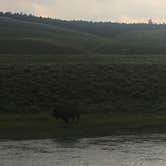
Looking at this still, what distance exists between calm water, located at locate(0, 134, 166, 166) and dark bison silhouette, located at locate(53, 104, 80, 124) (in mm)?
4138

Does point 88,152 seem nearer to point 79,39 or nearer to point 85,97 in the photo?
point 85,97

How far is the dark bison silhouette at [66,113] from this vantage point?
3328cm

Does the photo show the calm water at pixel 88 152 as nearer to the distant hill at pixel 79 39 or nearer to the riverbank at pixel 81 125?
the riverbank at pixel 81 125

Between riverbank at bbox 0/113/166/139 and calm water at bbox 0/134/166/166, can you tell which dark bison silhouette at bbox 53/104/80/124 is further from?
calm water at bbox 0/134/166/166

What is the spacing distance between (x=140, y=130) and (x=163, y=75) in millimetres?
17088

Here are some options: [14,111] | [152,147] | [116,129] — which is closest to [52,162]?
[152,147]

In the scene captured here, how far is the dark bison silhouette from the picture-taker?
109 feet

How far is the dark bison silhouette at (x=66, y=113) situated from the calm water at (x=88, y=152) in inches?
163

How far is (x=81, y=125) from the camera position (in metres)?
32.9

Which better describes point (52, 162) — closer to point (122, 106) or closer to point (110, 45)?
point (122, 106)

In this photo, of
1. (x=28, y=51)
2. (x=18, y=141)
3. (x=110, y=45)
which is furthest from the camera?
(x=110, y=45)

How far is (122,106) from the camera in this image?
3906 cm

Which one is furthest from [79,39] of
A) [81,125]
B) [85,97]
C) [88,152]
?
[88,152]

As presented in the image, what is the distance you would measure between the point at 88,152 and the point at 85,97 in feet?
54.2
